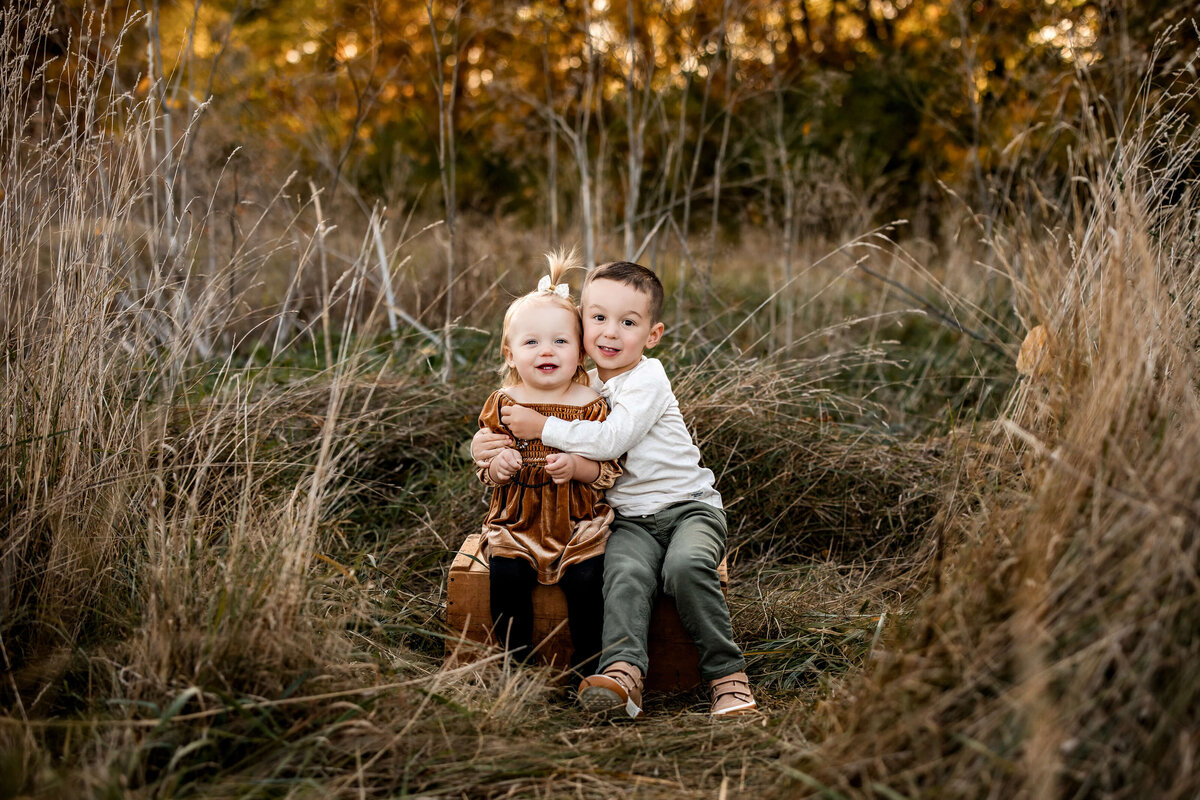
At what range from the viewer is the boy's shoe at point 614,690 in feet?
6.81

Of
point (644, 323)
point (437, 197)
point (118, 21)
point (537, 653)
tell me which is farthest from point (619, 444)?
point (437, 197)

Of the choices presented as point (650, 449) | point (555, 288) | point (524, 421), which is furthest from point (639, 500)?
point (555, 288)

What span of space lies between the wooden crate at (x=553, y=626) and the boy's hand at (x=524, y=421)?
0.33 metres

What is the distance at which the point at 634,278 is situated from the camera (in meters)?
2.49

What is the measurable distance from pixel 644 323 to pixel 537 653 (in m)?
0.89

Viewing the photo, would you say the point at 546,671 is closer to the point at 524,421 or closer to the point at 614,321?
the point at 524,421

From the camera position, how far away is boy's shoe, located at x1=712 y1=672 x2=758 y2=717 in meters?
2.17

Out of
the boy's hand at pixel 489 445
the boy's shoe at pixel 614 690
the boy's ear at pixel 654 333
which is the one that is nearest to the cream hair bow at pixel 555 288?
the boy's ear at pixel 654 333

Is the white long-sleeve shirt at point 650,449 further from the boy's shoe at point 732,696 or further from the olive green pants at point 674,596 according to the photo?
the boy's shoe at point 732,696

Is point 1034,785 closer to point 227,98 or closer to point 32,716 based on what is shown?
point 32,716

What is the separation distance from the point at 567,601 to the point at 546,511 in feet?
0.75

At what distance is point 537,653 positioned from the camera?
2.38 m

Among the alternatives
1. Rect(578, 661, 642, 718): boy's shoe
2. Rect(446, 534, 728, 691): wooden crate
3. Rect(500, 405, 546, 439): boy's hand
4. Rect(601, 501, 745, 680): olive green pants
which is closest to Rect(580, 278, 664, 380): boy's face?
Rect(500, 405, 546, 439): boy's hand

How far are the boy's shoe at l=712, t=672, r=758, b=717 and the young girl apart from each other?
0.32 meters
